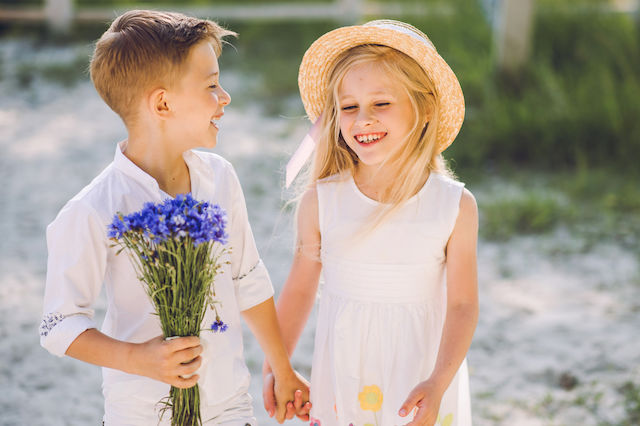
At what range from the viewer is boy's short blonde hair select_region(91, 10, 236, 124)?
6.06 feet

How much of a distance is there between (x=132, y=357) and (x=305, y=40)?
811 centimetres

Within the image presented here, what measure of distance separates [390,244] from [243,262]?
415 mm

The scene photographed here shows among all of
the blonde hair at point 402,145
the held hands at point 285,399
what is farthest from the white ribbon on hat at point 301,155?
the held hands at point 285,399

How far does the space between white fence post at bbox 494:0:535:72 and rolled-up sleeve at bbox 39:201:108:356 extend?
→ 6067mm

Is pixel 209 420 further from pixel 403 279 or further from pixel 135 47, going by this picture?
pixel 135 47

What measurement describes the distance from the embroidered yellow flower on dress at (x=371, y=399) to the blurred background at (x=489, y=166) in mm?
620

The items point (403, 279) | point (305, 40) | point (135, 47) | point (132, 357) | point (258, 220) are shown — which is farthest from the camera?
point (305, 40)

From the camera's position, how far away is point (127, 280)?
1830 mm

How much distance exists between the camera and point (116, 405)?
73.5 inches

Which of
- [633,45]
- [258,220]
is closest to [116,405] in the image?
[258,220]

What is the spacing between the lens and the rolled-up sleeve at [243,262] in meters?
2.08

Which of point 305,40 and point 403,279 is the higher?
point 305,40

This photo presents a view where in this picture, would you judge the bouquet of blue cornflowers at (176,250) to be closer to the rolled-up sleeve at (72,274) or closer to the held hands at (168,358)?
the held hands at (168,358)

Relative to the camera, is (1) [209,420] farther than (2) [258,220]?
No
